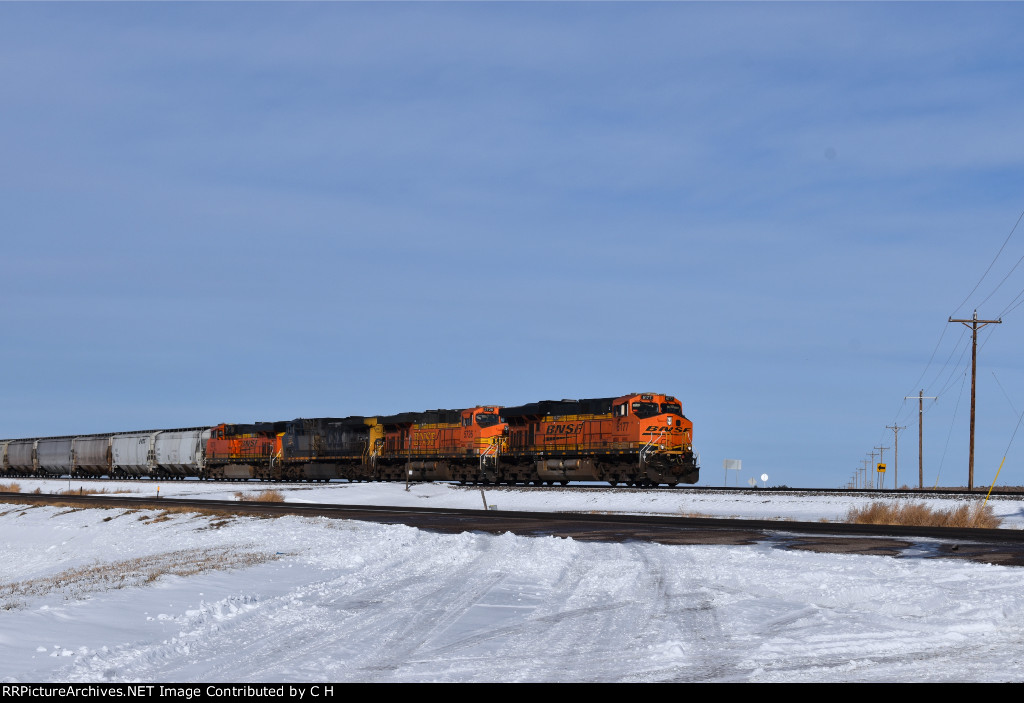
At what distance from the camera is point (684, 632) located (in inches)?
374

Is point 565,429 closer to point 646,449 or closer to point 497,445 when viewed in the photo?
point 497,445

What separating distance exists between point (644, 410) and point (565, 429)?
5076 mm

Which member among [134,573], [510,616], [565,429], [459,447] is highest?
Answer: [565,429]

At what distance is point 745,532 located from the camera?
20.9 m

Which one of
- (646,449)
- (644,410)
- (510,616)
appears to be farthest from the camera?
(644,410)

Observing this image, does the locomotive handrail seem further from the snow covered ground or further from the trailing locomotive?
the snow covered ground

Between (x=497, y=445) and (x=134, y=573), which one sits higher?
(x=497, y=445)

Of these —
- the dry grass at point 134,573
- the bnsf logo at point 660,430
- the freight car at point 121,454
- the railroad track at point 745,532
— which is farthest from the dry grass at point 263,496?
the freight car at point 121,454

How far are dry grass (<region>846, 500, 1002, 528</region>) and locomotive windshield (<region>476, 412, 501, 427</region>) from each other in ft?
88.0

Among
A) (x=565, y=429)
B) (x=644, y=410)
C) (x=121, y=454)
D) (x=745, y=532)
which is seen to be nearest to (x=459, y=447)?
(x=565, y=429)

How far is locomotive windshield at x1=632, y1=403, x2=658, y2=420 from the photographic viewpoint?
153 feet

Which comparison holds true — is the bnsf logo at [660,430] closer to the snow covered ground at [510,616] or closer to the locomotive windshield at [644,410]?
the locomotive windshield at [644,410]

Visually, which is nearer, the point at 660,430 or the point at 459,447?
the point at 660,430

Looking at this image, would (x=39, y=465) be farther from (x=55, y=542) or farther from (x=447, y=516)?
(x=447, y=516)
